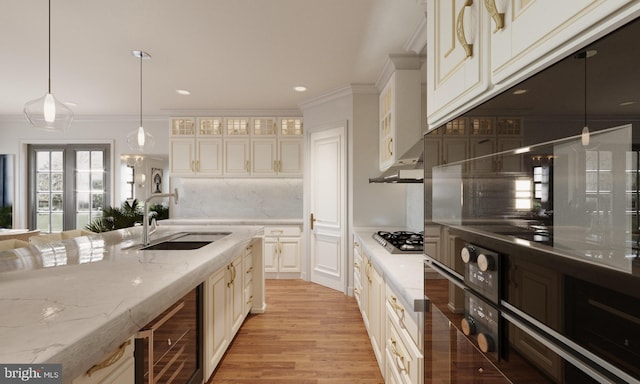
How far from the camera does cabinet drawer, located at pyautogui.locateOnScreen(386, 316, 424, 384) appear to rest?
4.06 feet

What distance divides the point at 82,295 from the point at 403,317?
1301mm

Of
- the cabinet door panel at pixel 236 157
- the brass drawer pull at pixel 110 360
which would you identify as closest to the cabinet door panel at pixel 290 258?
the cabinet door panel at pixel 236 157

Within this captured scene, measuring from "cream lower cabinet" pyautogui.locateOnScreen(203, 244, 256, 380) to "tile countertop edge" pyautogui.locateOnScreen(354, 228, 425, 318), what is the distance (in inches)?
42.6

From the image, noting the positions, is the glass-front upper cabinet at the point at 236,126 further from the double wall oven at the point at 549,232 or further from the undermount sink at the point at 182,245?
the double wall oven at the point at 549,232

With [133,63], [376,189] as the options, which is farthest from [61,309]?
[376,189]

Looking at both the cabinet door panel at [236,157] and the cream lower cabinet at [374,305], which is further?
the cabinet door panel at [236,157]

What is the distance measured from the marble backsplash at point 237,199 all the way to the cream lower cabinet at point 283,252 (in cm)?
65

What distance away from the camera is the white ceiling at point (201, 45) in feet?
7.34

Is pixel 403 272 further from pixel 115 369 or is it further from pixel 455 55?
pixel 115 369

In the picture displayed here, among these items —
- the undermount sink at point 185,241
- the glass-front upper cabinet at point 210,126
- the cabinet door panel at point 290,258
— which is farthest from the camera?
the glass-front upper cabinet at point 210,126

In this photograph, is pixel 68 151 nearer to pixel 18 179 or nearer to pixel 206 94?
pixel 18 179

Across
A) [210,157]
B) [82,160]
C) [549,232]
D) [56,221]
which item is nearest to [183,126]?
[210,157]

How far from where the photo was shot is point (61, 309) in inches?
36.2

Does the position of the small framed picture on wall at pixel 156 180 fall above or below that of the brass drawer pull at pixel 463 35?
below
